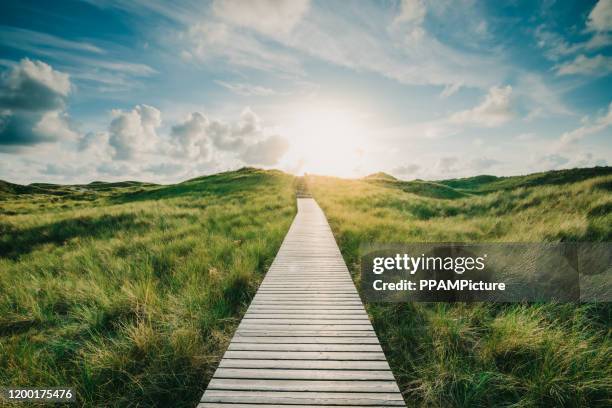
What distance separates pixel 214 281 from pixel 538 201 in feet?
48.4

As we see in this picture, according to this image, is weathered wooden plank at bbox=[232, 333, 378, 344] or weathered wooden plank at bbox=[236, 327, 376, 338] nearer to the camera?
weathered wooden plank at bbox=[232, 333, 378, 344]

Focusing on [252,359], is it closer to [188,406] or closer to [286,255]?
[188,406]

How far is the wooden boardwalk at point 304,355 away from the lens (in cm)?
285

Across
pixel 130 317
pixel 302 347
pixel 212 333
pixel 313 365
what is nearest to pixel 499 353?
pixel 313 365

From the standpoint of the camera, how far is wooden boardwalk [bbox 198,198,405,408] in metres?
2.85

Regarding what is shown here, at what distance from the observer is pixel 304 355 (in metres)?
3.51

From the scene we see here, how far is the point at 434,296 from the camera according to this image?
17.5 feet

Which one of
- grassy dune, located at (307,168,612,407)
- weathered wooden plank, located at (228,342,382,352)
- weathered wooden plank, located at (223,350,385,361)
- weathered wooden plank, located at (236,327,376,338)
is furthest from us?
weathered wooden plank, located at (236,327,376,338)

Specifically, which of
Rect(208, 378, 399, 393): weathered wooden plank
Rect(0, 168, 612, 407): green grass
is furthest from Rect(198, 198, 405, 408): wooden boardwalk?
Rect(0, 168, 612, 407): green grass

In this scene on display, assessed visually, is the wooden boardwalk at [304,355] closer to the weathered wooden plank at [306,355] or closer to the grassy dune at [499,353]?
the weathered wooden plank at [306,355]

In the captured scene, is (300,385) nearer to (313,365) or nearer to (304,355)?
(313,365)

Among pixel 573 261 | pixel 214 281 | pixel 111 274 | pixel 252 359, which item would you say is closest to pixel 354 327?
pixel 252 359

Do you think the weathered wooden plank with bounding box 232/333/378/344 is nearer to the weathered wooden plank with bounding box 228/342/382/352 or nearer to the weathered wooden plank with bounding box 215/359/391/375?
the weathered wooden plank with bounding box 228/342/382/352

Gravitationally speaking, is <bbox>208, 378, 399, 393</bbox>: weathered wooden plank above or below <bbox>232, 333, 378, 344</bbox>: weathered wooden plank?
below
